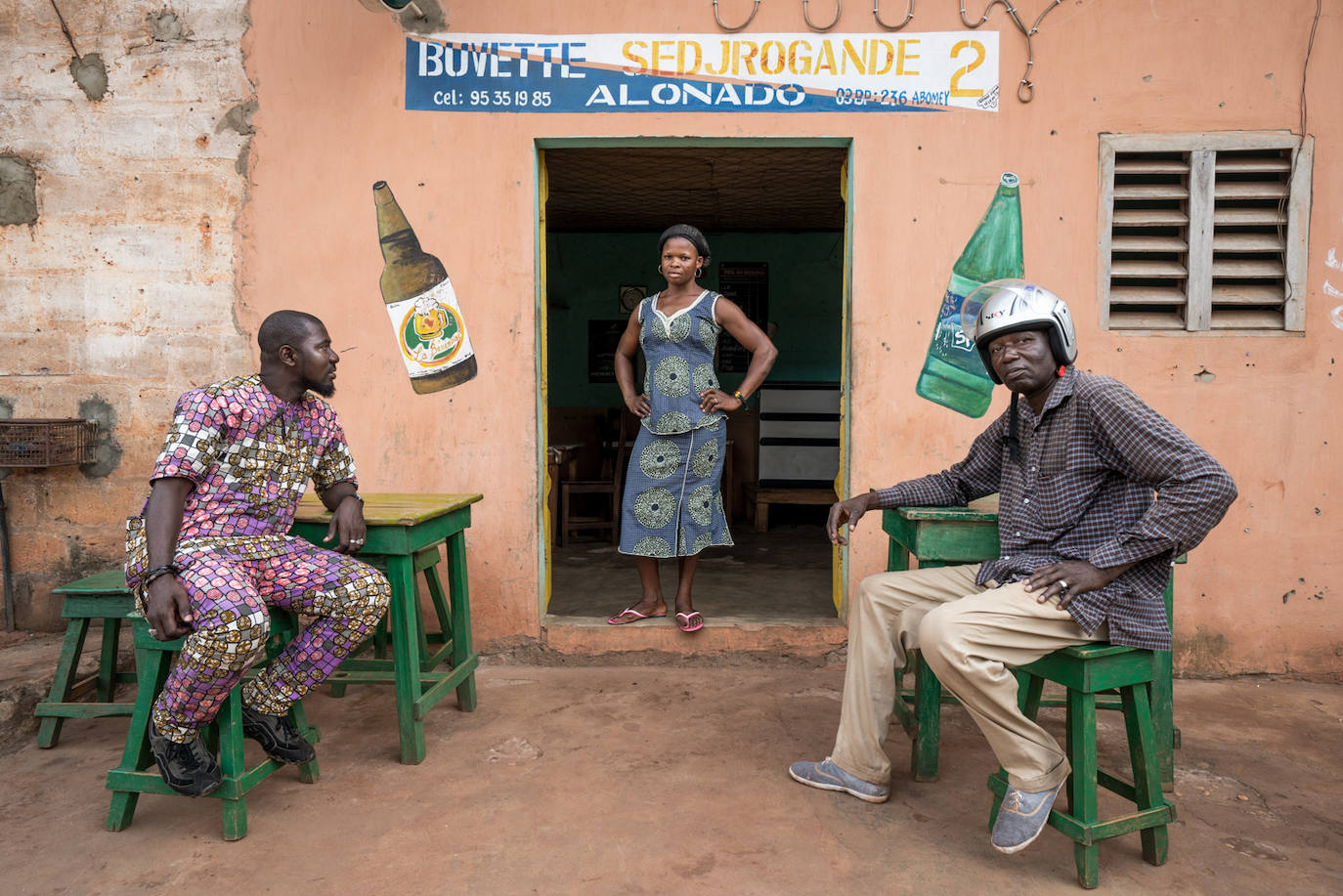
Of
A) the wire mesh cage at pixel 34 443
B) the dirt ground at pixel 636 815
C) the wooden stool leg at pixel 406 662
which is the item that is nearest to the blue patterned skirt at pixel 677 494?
the dirt ground at pixel 636 815

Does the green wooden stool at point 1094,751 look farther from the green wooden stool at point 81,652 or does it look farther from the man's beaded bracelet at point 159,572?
the green wooden stool at point 81,652

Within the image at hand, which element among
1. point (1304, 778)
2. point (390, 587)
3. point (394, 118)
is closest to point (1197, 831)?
point (1304, 778)

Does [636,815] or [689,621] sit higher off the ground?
[689,621]

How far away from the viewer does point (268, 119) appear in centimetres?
432

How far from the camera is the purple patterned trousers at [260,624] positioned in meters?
2.54

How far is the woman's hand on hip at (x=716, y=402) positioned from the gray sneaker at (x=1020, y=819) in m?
2.22

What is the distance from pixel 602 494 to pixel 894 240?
4.52m

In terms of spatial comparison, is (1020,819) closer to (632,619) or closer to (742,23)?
(632,619)

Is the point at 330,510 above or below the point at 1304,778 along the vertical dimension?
above

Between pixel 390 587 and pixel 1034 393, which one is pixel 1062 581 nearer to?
pixel 1034 393

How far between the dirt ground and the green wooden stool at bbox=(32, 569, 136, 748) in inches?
5.3

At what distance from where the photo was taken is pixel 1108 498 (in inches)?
100

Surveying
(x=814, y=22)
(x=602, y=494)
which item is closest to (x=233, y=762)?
(x=814, y=22)

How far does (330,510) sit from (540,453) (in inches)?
51.3
